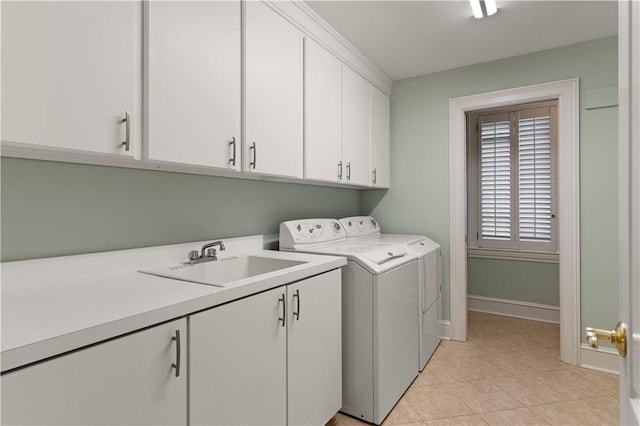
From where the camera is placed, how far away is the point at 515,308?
12.4 feet

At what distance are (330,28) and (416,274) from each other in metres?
1.84

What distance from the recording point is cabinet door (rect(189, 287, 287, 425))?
111 centimetres

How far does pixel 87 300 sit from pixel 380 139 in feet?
8.85

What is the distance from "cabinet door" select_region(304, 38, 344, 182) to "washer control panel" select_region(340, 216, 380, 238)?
1.70 feet

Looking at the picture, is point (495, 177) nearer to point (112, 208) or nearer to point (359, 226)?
point (359, 226)

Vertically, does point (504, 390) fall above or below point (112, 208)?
below

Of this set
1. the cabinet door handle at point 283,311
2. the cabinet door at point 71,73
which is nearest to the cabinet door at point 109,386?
the cabinet door handle at point 283,311

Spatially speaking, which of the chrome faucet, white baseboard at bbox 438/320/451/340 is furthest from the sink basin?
white baseboard at bbox 438/320/451/340

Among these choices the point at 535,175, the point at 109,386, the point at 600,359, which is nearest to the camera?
the point at 109,386

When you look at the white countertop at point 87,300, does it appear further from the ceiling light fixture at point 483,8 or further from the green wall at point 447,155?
the green wall at point 447,155

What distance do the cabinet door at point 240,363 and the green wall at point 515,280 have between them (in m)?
3.25

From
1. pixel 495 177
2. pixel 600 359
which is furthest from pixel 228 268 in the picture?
pixel 495 177

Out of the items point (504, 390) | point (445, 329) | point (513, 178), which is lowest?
point (504, 390)

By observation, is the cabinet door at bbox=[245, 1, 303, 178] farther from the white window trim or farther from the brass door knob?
the white window trim
